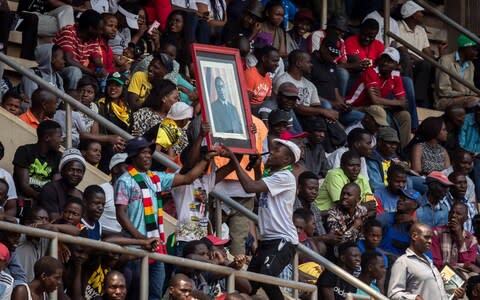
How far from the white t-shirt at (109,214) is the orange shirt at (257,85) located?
4016mm

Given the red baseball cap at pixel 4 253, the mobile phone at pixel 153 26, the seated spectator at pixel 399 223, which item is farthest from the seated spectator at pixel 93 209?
the mobile phone at pixel 153 26

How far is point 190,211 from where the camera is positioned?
597 inches

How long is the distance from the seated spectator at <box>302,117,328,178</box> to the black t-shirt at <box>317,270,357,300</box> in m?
2.86

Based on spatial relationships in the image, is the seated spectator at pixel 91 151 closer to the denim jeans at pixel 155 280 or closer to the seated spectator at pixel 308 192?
the seated spectator at pixel 308 192

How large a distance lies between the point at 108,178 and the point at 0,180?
153cm

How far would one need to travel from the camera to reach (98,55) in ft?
61.1

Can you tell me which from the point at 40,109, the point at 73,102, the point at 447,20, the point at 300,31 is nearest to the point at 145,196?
the point at 73,102

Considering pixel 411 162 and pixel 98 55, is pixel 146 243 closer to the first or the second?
pixel 98 55

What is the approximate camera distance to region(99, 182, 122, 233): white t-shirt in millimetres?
15125

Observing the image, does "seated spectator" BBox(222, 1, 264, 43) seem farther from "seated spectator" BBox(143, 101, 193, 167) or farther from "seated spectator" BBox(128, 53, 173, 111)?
"seated spectator" BBox(143, 101, 193, 167)

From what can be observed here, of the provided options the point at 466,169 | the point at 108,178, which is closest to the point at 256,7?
the point at 466,169

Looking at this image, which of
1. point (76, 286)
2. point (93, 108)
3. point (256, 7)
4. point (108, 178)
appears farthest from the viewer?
point (256, 7)

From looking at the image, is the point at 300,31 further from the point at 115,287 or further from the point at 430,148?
the point at 115,287

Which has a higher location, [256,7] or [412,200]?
[256,7]
